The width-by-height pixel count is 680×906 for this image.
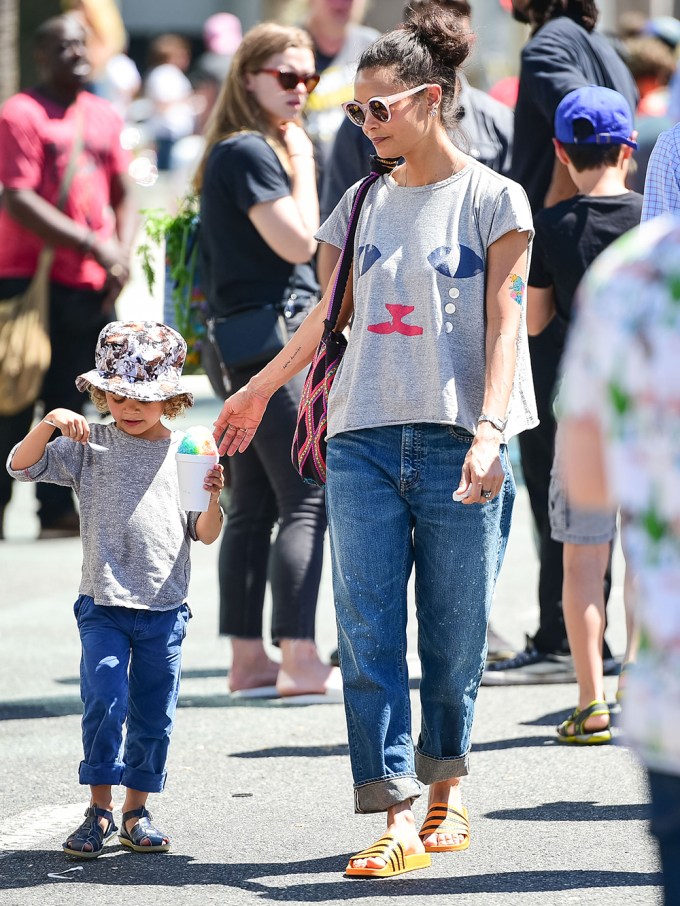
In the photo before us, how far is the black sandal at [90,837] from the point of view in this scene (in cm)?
438

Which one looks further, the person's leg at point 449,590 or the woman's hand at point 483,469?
the person's leg at point 449,590

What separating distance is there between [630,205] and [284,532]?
171 cm

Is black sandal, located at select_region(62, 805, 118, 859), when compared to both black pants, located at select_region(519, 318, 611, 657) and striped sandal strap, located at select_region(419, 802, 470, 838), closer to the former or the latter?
striped sandal strap, located at select_region(419, 802, 470, 838)

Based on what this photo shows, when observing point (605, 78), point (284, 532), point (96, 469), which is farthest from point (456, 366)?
point (605, 78)

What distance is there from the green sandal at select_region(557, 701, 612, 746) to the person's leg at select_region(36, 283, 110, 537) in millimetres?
4916

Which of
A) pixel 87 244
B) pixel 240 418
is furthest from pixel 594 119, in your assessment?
pixel 87 244

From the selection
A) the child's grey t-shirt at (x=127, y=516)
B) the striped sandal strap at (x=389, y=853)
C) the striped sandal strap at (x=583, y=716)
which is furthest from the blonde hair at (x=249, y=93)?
the striped sandal strap at (x=389, y=853)

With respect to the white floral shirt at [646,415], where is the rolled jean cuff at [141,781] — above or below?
below

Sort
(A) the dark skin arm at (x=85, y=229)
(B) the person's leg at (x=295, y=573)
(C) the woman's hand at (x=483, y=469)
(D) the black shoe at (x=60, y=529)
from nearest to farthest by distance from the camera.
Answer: (C) the woman's hand at (x=483, y=469), (B) the person's leg at (x=295, y=573), (A) the dark skin arm at (x=85, y=229), (D) the black shoe at (x=60, y=529)

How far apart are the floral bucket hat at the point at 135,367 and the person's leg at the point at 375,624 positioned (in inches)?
23.5

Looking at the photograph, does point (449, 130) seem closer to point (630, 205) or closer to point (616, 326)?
point (630, 205)

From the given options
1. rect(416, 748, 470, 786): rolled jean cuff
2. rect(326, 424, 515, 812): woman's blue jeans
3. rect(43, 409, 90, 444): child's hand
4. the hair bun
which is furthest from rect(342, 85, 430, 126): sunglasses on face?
rect(416, 748, 470, 786): rolled jean cuff

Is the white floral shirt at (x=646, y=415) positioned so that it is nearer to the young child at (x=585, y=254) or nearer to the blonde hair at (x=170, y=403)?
the blonde hair at (x=170, y=403)

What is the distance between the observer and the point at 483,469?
4000 mm
